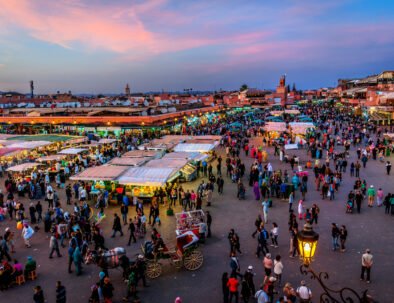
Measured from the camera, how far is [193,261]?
10016 millimetres

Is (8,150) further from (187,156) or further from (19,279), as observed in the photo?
(19,279)

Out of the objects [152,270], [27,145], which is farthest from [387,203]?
[27,145]

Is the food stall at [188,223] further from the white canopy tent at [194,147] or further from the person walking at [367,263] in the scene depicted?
the white canopy tent at [194,147]

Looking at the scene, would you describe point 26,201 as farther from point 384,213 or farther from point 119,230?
point 384,213

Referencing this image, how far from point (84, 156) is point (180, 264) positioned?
1850 cm

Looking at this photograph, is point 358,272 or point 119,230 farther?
point 119,230

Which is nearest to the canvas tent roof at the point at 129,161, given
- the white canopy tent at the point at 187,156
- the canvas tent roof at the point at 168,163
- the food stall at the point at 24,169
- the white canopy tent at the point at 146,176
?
the canvas tent roof at the point at 168,163

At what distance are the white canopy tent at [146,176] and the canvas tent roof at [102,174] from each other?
0.35 m

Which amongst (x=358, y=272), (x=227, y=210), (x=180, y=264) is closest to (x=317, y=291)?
(x=358, y=272)

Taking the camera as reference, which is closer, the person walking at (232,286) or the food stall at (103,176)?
the person walking at (232,286)

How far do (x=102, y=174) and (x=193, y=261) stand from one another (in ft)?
27.0

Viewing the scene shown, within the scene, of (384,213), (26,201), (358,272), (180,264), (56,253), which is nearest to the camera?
(358,272)

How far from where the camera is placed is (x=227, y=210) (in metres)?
15.3

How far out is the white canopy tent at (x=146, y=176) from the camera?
16.0 metres
